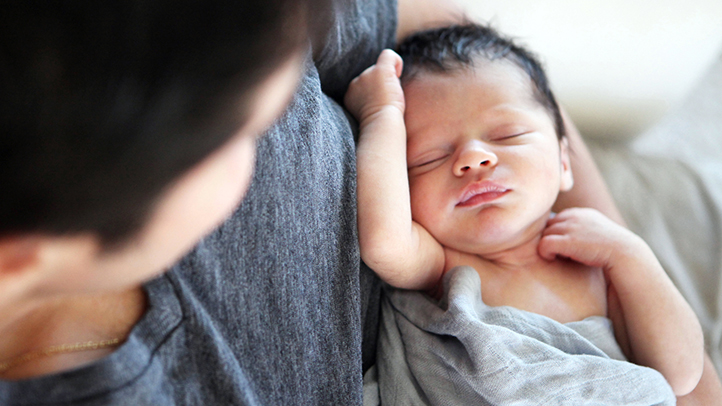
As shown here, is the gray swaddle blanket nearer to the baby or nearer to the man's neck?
the baby

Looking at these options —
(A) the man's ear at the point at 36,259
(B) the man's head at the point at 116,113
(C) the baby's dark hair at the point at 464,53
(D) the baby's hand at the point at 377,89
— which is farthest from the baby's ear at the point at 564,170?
(A) the man's ear at the point at 36,259

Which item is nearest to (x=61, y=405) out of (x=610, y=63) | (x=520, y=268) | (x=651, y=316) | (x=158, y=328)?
(x=158, y=328)

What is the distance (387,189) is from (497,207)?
239 millimetres

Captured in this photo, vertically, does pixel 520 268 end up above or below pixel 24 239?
below

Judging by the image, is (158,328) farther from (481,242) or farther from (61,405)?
(481,242)

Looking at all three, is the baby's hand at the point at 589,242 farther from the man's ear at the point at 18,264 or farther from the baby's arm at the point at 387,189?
the man's ear at the point at 18,264

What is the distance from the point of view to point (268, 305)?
2.13ft

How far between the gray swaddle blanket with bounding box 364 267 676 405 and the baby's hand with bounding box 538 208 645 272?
14cm

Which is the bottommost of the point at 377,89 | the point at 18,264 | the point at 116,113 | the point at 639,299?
the point at 639,299

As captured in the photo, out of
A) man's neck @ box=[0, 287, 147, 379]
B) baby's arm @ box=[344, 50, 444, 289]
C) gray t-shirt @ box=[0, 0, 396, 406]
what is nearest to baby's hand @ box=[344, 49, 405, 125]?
baby's arm @ box=[344, 50, 444, 289]

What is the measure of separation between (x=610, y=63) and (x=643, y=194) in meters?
0.46

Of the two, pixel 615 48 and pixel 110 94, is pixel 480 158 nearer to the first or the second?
pixel 110 94

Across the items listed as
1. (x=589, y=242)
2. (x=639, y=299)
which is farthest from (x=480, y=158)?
(x=639, y=299)

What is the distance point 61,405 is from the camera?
1.45ft
